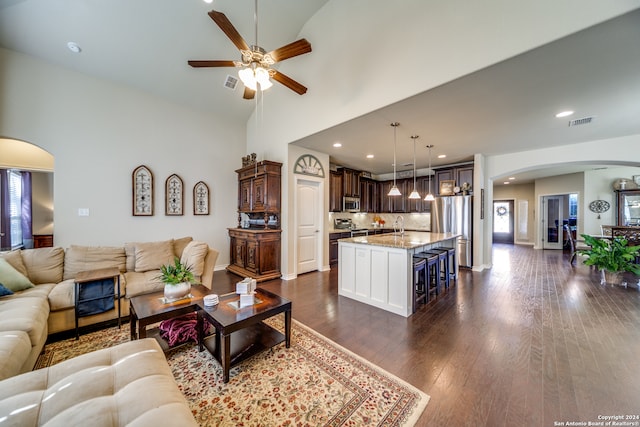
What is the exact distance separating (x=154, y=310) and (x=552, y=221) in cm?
1220

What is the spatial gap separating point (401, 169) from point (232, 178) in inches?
195

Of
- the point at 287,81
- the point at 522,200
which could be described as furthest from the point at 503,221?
the point at 287,81

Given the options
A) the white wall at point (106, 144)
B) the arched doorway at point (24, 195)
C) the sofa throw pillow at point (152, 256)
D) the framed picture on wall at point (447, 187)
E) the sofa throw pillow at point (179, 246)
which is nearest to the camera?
the sofa throw pillow at point (152, 256)

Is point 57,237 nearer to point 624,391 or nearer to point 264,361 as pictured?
point 264,361

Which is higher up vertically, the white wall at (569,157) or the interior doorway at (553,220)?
the white wall at (569,157)

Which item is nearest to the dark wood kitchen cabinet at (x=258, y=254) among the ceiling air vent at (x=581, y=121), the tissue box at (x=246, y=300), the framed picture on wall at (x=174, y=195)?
the framed picture on wall at (x=174, y=195)

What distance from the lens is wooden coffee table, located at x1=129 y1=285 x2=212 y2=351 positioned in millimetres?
1924

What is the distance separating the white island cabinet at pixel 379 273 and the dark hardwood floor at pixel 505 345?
0.18 meters

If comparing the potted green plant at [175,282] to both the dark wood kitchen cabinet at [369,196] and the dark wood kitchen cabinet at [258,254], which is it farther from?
the dark wood kitchen cabinet at [369,196]

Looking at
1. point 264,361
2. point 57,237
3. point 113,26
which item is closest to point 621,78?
point 264,361

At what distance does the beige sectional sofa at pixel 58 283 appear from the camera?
1.68 meters

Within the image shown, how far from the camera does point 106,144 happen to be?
4.09 meters

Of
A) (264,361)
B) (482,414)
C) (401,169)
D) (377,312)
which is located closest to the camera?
(482,414)

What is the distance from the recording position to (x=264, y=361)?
2062 mm
